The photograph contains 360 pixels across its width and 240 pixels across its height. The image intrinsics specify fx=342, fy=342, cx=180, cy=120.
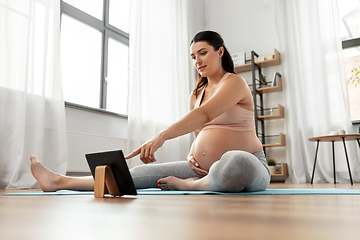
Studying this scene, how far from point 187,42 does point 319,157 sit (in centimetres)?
246

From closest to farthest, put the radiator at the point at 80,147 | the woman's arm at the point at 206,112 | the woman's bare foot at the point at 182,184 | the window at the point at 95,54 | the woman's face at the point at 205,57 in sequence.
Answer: the woman's arm at the point at 206,112 < the woman's bare foot at the point at 182,184 < the woman's face at the point at 205,57 < the radiator at the point at 80,147 < the window at the point at 95,54

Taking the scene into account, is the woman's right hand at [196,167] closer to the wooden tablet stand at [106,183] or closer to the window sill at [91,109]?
the wooden tablet stand at [106,183]

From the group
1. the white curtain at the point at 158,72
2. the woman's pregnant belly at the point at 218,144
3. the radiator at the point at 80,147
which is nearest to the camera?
the woman's pregnant belly at the point at 218,144

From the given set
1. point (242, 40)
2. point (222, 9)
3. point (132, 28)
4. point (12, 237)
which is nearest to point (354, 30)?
point (242, 40)

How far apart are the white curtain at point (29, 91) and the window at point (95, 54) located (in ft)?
1.33

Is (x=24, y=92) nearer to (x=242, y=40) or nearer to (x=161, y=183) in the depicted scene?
(x=161, y=183)

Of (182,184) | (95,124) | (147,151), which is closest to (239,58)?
(95,124)

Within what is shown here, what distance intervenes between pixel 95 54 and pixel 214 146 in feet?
9.52

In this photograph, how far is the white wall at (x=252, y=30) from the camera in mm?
4812

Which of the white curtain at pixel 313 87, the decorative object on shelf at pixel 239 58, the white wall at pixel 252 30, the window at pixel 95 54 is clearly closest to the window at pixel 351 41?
the white curtain at pixel 313 87

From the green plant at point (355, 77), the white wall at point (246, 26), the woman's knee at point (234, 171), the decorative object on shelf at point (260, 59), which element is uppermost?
the white wall at point (246, 26)

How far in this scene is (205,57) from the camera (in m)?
1.78

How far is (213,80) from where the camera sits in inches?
74.0

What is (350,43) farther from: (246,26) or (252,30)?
(246,26)
